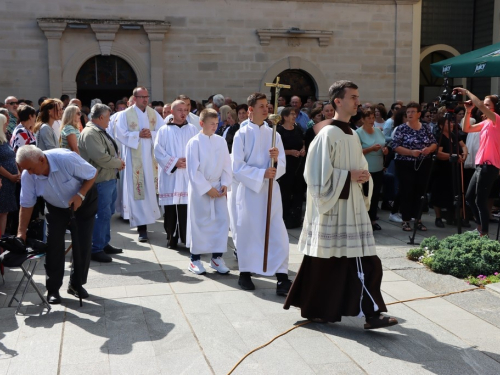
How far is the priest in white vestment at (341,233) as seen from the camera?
16.8 feet

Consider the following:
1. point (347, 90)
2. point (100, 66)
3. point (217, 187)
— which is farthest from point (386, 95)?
point (347, 90)

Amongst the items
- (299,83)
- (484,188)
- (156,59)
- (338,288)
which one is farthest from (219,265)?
(299,83)

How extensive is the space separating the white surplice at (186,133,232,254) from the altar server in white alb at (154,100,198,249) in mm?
1156

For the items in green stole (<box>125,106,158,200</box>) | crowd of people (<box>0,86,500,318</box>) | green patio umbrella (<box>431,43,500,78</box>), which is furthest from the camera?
green patio umbrella (<box>431,43,500,78</box>)

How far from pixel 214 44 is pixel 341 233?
12.3m

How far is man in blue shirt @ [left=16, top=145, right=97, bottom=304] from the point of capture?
18.8ft

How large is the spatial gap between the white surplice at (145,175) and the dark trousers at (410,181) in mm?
3535

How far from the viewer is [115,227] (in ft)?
32.3

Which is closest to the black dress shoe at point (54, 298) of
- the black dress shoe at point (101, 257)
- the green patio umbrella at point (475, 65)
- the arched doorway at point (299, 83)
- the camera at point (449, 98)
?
the black dress shoe at point (101, 257)

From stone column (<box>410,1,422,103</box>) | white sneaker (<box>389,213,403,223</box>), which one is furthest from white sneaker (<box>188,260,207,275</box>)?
stone column (<box>410,1,422,103</box>)

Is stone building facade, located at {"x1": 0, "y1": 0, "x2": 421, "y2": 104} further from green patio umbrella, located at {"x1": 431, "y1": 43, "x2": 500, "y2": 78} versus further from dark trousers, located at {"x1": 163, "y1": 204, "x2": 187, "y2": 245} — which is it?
dark trousers, located at {"x1": 163, "y1": 204, "x2": 187, "y2": 245}

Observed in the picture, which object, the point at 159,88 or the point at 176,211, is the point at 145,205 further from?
the point at 159,88

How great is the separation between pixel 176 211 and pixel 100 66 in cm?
926

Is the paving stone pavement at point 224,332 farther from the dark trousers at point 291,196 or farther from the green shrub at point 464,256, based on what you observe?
the dark trousers at point 291,196
